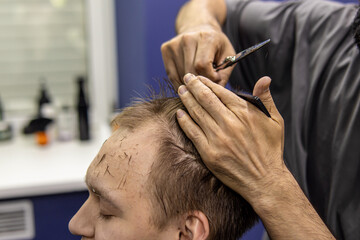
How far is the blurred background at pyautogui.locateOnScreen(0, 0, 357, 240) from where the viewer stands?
2053 millimetres

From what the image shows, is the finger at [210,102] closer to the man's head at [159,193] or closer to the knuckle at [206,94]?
the knuckle at [206,94]

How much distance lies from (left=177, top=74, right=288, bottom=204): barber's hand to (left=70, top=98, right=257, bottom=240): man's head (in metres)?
0.08

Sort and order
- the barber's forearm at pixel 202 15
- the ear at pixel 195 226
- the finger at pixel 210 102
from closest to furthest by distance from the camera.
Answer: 1. the finger at pixel 210 102
2. the ear at pixel 195 226
3. the barber's forearm at pixel 202 15

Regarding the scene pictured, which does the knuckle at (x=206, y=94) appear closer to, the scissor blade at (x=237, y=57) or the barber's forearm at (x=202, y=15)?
the scissor blade at (x=237, y=57)

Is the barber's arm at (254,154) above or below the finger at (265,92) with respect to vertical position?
below

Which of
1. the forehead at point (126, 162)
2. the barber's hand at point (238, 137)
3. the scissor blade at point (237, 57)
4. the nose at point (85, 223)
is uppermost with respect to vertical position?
the scissor blade at point (237, 57)

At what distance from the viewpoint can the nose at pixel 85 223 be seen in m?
0.94

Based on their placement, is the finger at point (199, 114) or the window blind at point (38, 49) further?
the window blind at point (38, 49)

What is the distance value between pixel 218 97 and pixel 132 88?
75.2 inches

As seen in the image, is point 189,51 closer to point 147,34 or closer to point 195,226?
point 195,226

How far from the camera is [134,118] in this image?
985mm

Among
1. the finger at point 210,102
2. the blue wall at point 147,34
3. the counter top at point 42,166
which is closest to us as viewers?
the finger at point 210,102

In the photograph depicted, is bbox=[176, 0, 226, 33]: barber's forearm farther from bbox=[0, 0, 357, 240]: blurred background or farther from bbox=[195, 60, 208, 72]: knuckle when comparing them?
bbox=[0, 0, 357, 240]: blurred background

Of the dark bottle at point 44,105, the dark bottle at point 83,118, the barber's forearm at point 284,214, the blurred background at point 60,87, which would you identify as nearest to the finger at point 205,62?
the barber's forearm at point 284,214
